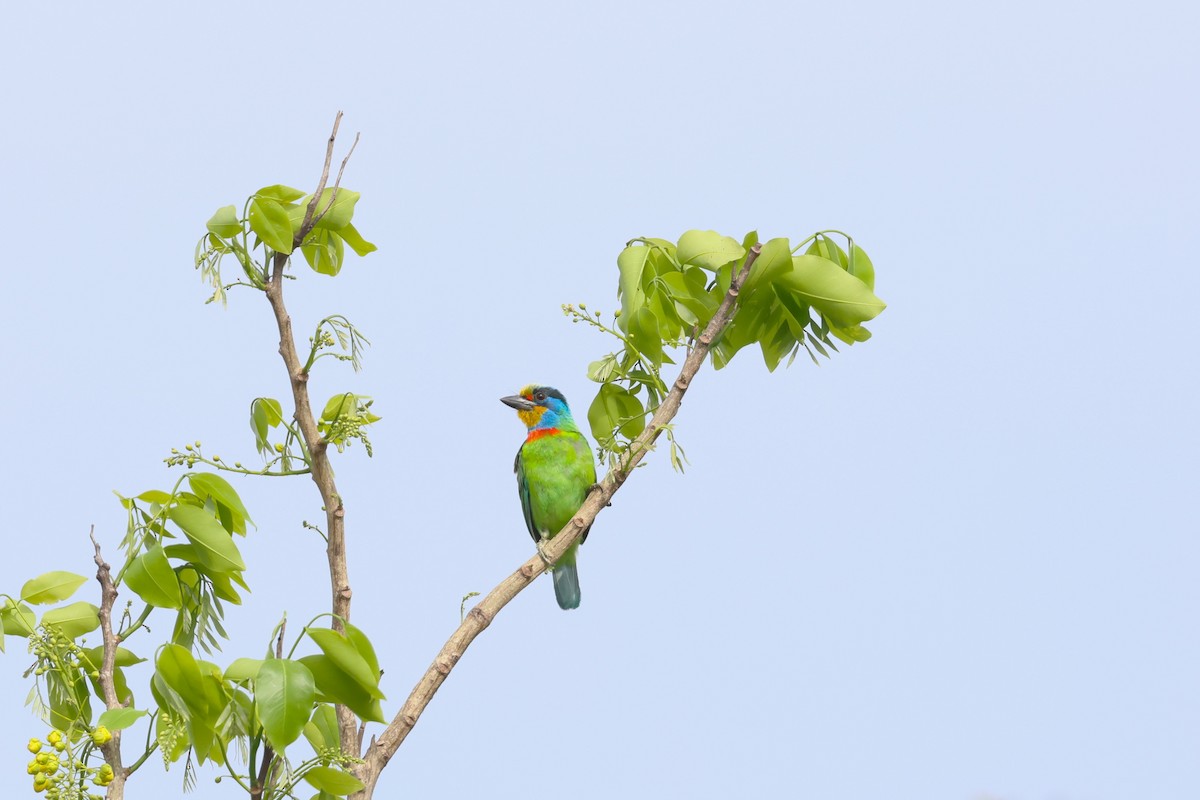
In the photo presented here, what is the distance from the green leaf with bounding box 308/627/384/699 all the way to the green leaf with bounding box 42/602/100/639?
30.3 inches

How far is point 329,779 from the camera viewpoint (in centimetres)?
309

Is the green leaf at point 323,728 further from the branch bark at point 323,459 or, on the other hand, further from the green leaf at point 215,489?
the green leaf at point 215,489

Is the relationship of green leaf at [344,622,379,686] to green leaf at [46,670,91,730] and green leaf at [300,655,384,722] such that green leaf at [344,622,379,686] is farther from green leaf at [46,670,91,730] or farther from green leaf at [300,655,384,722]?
green leaf at [46,670,91,730]

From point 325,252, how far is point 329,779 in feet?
5.51

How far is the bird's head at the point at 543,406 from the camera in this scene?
5500mm

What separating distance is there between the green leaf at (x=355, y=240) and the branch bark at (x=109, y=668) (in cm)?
117

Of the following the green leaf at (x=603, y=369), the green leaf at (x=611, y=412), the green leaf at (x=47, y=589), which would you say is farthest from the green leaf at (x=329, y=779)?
the green leaf at (x=603, y=369)

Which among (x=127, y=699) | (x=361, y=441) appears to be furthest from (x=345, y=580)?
(x=127, y=699)

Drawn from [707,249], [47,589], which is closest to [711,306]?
[707,249]

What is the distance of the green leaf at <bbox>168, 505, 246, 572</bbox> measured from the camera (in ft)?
10.8

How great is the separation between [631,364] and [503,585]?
2.84 feet

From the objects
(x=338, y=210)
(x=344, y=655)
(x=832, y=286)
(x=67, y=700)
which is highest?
(x=338, y=210)

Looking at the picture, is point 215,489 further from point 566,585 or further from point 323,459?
point 566,585

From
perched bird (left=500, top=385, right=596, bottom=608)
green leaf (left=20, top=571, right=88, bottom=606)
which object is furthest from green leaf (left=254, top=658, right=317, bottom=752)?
perched bird (left=500, top=385, right=596, bottom=608)
